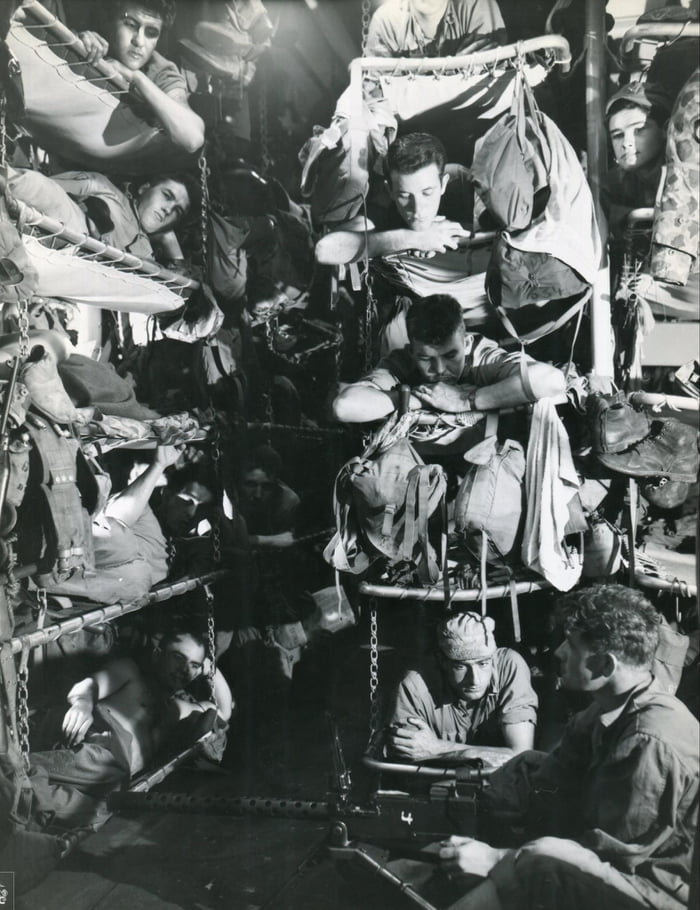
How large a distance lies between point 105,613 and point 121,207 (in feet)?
3.22

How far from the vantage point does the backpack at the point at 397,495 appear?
5.59ft

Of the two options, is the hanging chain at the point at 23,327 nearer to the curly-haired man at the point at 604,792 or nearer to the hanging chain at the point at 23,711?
the hanging chain at the point at 23,711

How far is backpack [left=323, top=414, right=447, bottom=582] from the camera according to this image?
5.59ft

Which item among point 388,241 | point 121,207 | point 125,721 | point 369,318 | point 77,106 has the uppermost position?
point 77,106

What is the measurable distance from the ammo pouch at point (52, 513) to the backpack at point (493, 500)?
0.85 metres

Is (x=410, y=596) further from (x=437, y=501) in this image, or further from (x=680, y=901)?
(x=680, y=901)

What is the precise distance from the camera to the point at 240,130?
6.33 feet

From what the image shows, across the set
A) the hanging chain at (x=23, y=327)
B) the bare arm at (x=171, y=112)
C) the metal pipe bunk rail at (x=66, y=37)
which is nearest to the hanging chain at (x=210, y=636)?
the hanging chain at (x=23, y=327)

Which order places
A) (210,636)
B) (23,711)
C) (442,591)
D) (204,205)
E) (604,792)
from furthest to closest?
(210,636), (204,205), (23,711), (442,591), (604,792)

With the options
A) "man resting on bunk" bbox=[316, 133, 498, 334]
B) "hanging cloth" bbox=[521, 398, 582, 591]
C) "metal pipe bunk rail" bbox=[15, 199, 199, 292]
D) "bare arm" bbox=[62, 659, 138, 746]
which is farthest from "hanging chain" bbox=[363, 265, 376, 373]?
"bare arm" bbox=[62, 659, 138, 746]

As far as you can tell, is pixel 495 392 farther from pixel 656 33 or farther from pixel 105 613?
pixel 105 613

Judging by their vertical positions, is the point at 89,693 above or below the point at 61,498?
below

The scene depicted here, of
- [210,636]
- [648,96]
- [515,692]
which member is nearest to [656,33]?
[648,96]

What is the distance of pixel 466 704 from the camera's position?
5.66 ft
